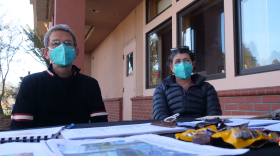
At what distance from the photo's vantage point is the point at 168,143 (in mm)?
563

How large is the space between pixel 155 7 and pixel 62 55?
356 centimetres

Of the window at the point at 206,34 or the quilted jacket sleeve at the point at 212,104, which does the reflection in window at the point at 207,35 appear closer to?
the window at the point at 206,34

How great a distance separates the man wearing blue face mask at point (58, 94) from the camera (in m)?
1.61

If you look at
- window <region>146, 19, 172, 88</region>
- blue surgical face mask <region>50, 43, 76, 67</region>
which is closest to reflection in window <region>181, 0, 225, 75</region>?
window <region>146, 19, 172, 88</region>

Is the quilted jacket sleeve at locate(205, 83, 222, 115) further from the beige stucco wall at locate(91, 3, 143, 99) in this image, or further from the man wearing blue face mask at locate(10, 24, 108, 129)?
the beige stucco wall at locate(91, 3, 143, 99)

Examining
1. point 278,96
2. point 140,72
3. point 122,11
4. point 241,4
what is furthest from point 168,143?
point 122,11

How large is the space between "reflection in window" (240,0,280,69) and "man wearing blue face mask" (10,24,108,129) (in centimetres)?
176

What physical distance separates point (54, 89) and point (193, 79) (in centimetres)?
129

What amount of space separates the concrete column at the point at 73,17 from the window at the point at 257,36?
94.9 inches

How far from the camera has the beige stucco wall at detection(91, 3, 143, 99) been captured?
5.59 meters

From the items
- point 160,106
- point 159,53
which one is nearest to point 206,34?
point 159,53

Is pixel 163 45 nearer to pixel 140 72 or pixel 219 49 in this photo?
pixel 140 72

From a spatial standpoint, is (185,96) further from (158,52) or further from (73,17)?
(158,52)

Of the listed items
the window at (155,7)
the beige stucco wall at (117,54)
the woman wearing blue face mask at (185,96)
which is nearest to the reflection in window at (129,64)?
the beige stucco wall at (117,54)
